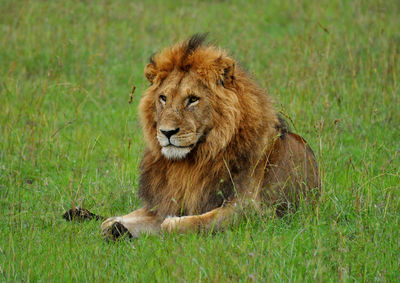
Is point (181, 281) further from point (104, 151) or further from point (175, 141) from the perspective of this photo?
point (104, 151)

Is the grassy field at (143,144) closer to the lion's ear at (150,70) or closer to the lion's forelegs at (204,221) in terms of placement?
the lion's forelegs at (204,221)

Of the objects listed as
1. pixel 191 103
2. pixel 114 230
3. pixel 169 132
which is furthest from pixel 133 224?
pixel 191 103

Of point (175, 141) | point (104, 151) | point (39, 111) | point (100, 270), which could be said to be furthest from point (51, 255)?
point (39, 111)

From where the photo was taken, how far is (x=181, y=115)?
4.83m

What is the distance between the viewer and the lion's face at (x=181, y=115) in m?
4.77

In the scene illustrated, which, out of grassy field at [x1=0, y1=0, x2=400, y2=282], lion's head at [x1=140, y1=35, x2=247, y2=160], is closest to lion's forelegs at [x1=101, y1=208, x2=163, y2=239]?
grassy field at [x1=0, y1=0, x2=400, y2=282]

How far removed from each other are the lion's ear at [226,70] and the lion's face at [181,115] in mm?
181

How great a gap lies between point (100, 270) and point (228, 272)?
2.57ft

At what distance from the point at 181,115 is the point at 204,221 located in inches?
31.1

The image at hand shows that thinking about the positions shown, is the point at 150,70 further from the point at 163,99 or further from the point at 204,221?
the point at 204,221

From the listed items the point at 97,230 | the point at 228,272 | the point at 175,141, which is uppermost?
the point at 175,141

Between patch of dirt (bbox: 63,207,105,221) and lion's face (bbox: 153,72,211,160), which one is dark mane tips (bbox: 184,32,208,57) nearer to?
lion's face (bbox: 153,72,211,160)

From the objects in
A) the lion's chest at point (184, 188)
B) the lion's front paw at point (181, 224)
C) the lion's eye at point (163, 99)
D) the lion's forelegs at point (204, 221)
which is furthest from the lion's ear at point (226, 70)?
the lion's front paw at point (181, 224)

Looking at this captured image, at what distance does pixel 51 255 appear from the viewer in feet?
13.8
